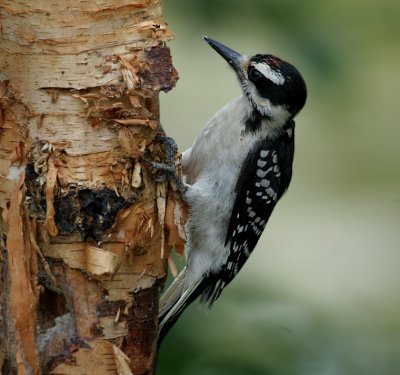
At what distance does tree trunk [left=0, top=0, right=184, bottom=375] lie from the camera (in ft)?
9.09

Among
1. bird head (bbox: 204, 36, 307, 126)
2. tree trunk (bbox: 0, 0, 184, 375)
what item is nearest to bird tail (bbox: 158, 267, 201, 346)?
tree trunk (bbox: 0, 0, 184, 375)

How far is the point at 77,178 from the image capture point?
2848mm

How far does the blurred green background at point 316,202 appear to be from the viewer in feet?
11.9

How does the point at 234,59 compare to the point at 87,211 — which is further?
the point at 234,59

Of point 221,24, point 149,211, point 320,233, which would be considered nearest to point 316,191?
point 320,233

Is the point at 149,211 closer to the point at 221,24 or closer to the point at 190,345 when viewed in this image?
the point at 190,345

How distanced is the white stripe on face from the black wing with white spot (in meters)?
0.25

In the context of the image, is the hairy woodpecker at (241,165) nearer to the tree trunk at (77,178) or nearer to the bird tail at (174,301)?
the bird tail at (174,301)

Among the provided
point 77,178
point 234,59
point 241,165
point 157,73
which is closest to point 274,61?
point 234,59

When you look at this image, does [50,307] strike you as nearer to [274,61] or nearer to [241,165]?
[241,165]

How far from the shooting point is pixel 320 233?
4145mm

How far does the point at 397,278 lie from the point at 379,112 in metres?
0.87

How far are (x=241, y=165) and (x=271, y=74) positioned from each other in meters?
0.39

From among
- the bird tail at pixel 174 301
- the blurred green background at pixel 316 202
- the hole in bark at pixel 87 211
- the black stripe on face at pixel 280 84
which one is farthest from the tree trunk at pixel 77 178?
the black stripe on face at pixel 280 84
